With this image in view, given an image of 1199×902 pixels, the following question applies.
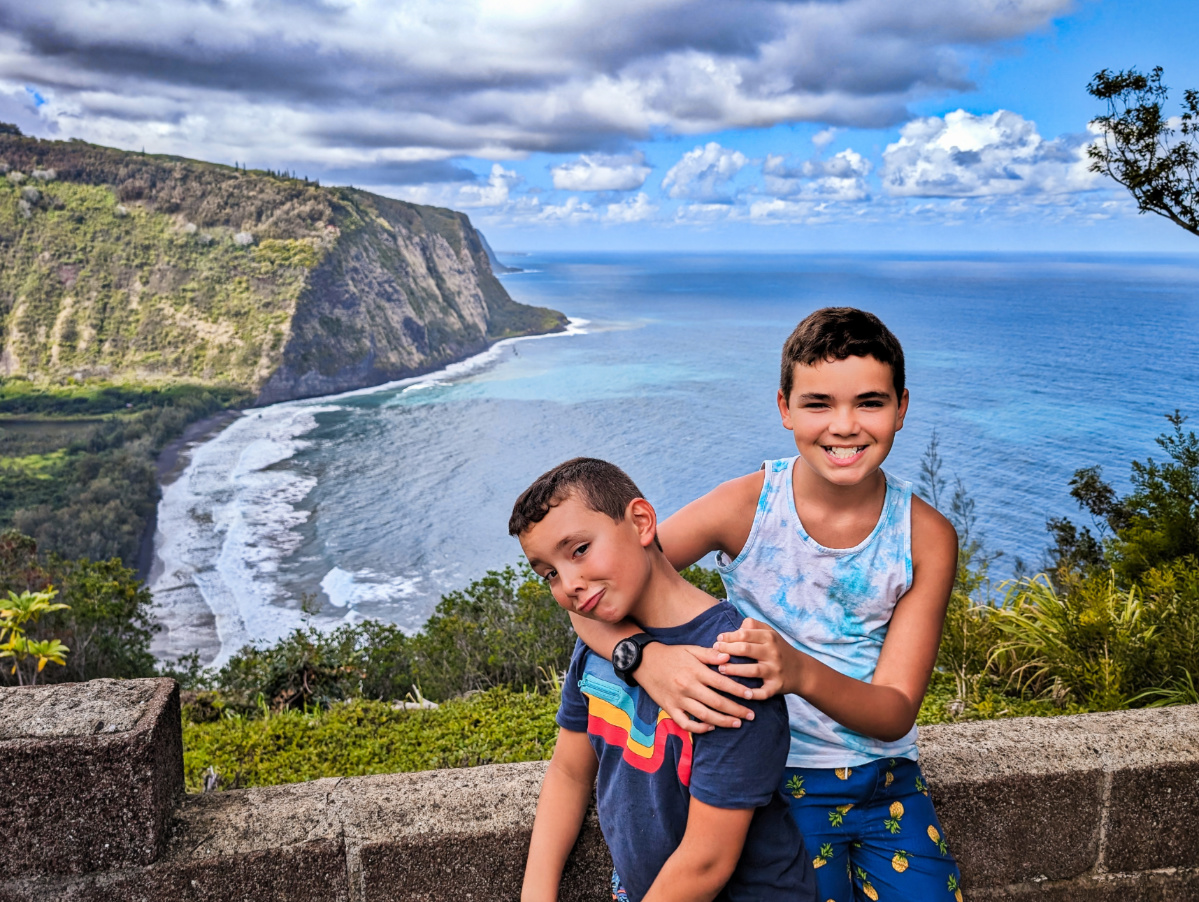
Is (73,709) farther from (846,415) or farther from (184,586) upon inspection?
(184,586)

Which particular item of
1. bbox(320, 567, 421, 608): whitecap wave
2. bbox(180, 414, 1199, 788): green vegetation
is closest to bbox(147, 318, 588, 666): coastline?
bbox(320, 567, 421, 608): whitecap wave

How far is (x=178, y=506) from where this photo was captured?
1726 inches

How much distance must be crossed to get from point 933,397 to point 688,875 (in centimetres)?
5893

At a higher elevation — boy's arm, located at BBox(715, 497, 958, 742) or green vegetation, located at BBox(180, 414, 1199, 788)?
boy's arm, located at BBox(715, 497, 958, 742)

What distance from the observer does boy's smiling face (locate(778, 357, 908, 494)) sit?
155cm

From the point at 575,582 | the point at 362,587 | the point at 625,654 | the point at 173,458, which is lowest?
the point at 362,587

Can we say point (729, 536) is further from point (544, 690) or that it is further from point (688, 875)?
point (544, 690)

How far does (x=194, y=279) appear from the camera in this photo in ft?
226

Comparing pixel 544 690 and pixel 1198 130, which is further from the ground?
pixel 1198 130

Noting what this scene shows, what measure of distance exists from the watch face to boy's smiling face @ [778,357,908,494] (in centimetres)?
48

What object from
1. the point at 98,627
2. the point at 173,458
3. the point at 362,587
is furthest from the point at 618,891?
the point at 173,458

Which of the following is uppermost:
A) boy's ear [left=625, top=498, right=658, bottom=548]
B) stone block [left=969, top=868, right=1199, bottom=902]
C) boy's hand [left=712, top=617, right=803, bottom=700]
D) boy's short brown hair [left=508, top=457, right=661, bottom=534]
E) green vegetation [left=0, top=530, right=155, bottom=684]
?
boy's short brown hair [left=508, top=457, right=661, bottom=534]

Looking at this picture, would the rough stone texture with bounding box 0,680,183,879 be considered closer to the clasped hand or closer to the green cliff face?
the clasped hand

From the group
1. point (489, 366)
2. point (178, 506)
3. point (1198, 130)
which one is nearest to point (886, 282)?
point (489, 366)
